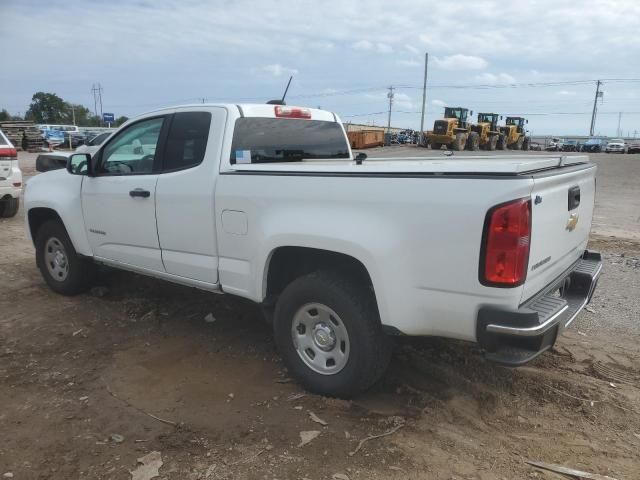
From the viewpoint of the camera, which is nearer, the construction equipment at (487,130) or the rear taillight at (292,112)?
the rear taillight at (292,112)

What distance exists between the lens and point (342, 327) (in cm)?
332

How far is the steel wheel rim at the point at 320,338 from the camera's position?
3355mm

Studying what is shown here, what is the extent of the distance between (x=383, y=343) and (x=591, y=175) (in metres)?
1.96

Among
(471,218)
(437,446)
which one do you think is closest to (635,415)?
(437,446)

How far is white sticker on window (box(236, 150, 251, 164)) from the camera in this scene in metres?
3.92

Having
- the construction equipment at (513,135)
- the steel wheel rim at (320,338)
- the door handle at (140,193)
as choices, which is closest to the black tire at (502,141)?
the construction equipment at (513,135)

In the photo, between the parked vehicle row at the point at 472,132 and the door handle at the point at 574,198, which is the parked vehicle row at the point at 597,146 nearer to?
the parked vehicle row at the point at 472,132

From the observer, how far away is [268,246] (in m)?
3.47

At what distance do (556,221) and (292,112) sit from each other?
7.76 ft

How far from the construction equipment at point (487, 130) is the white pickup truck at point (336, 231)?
38.1 meters

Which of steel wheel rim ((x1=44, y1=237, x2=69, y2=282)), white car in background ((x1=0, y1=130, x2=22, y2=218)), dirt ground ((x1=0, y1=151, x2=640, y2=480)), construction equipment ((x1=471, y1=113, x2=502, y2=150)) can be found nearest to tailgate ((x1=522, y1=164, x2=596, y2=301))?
dirt ground ((x1=0, y1=151, x2=640, y2=480))

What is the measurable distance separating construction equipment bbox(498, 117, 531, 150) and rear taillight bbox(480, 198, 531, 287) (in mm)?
44625

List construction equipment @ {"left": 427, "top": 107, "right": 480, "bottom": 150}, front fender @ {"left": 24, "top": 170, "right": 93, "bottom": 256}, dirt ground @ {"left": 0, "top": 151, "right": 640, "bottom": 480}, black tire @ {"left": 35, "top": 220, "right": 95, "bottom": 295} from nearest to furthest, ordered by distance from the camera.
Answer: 1. dirt ground @ {"left": 0, "top": 151, "right": 640, "bottom": 480}
2. front fender @ {"left": 24, "top": 170, "right": 93, "bottom": 256}
3. black tire @ {"left": 35, "top": 220, "right": 95, "bottom": 295}
4. construction equipment @ {"left": 427, "top": 107, "right": 480, "bottom": 150}

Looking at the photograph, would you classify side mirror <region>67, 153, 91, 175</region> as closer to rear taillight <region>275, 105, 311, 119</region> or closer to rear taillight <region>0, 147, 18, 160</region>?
rear taillight <region>275, 105, 311, 119</region>
